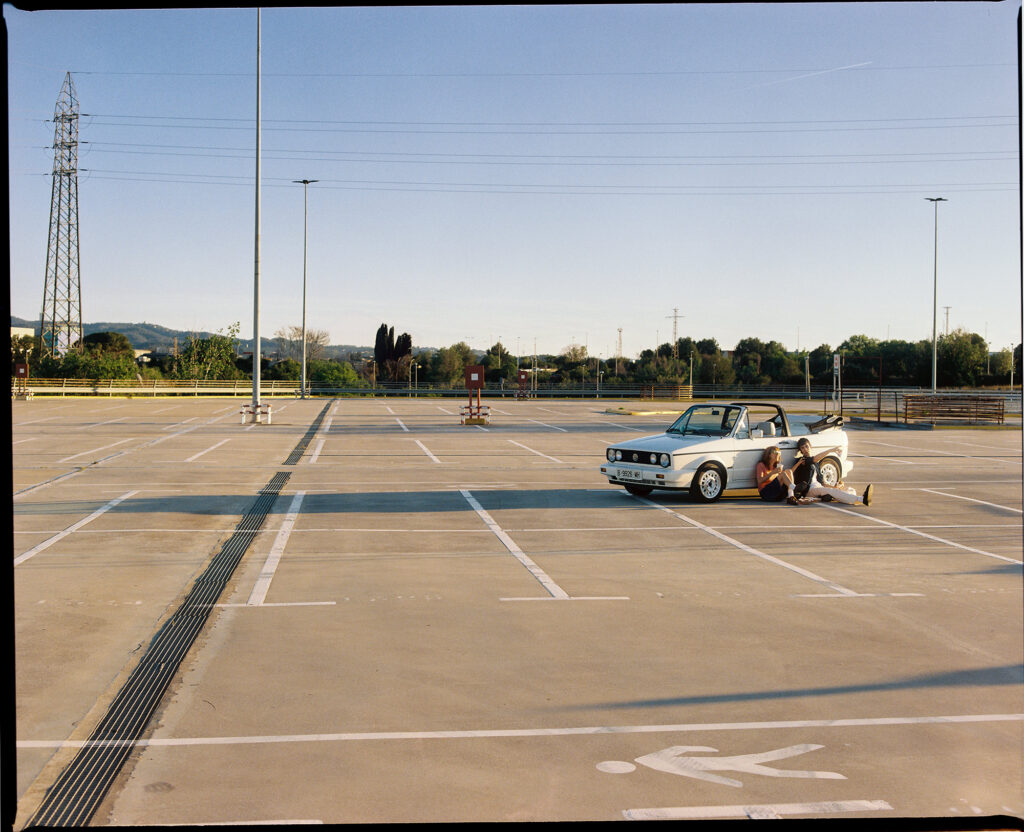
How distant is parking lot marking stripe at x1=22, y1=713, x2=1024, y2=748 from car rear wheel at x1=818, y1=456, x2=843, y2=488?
10999 millimetres

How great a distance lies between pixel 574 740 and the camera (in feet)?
17.6

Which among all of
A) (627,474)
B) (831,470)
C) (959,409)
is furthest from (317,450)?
(959,409)

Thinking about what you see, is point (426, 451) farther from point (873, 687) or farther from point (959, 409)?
point (959, 409)

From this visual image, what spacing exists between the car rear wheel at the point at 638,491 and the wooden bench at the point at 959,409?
97.2 ft

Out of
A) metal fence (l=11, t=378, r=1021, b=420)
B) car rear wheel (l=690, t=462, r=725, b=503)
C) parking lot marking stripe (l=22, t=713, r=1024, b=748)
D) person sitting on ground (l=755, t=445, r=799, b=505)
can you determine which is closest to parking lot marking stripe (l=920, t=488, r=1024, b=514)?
person sitting on ground (l=755, t=445, r=799, b=505)

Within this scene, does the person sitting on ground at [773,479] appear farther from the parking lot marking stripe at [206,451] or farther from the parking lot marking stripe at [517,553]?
the parking lot marking stripe at [206,451]

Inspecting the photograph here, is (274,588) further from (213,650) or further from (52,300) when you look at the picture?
(52,300)

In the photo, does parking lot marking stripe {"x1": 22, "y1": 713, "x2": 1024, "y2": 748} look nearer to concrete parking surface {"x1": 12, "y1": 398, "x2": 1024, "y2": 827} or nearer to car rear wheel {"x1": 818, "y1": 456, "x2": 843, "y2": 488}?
concrete parking surface {"x1": 12, "y1": 398, "x2": 1024, "y2": 827}

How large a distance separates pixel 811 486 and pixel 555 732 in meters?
11.5

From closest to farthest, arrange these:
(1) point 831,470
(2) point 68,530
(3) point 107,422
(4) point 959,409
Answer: (2) point 68,530 < (1) point 831,470 < (3) point 107,422 < (4) point 959,409

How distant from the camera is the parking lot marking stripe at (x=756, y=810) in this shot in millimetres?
4414

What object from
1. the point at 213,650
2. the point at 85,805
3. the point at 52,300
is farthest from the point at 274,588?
the point at 52,300

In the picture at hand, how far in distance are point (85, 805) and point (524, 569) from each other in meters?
6.25

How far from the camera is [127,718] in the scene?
5691 millimetres
